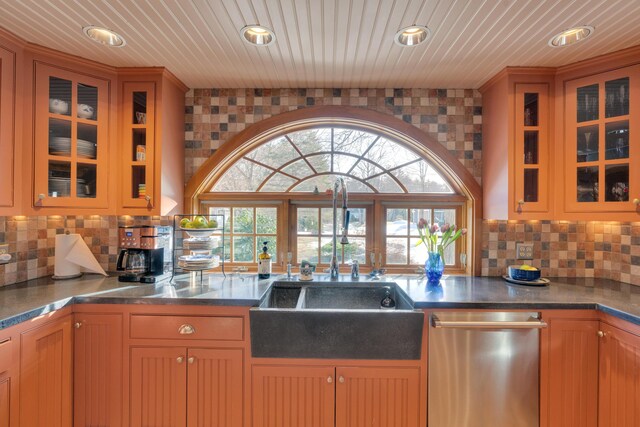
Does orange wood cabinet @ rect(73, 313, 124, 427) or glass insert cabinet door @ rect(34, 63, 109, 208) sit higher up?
glass insert cabinet door @ rect(34, 63, 109, 208)

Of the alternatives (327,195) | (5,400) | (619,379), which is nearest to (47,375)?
(5,400)

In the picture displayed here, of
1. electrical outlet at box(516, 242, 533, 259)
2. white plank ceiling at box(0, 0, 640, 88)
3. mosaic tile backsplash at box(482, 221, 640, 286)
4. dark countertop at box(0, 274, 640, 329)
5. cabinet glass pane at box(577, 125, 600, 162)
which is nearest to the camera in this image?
white plank ceiling at box(0, 0, 640, 88)

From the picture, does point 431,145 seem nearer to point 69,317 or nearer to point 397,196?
point 397,196

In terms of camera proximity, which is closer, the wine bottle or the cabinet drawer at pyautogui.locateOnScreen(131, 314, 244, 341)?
the cabinet drawer at pyautogui.locateOnScreen(131, 314, 244, 341)

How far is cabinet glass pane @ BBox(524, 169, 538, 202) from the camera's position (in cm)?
195

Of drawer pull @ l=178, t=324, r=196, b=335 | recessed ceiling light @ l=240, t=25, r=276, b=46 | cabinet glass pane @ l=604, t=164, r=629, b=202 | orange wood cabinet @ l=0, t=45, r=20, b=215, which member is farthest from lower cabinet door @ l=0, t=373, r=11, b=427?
cabinet glass pane @ l=604, t=164, r=629, b=202

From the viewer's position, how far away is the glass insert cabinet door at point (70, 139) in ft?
5.78

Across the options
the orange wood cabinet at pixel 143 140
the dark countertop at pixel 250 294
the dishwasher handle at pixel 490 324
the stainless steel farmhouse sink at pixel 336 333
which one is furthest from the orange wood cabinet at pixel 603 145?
the orange wood cabinet at pixel 143 140

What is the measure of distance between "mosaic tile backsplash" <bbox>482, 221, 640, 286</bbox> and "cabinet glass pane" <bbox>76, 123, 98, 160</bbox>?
2.74 m

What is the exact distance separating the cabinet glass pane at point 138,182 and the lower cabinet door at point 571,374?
2555 mm

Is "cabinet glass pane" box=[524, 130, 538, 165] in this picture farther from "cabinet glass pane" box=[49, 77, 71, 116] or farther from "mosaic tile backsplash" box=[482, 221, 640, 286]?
"cabinet glass pane" box=[49, 77, 71, 116]

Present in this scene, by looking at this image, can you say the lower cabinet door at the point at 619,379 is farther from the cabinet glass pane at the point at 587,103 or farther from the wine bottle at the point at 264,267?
the wine bottle at the point at 264,267

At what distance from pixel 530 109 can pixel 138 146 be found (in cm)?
260

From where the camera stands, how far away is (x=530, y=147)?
6.50ft
